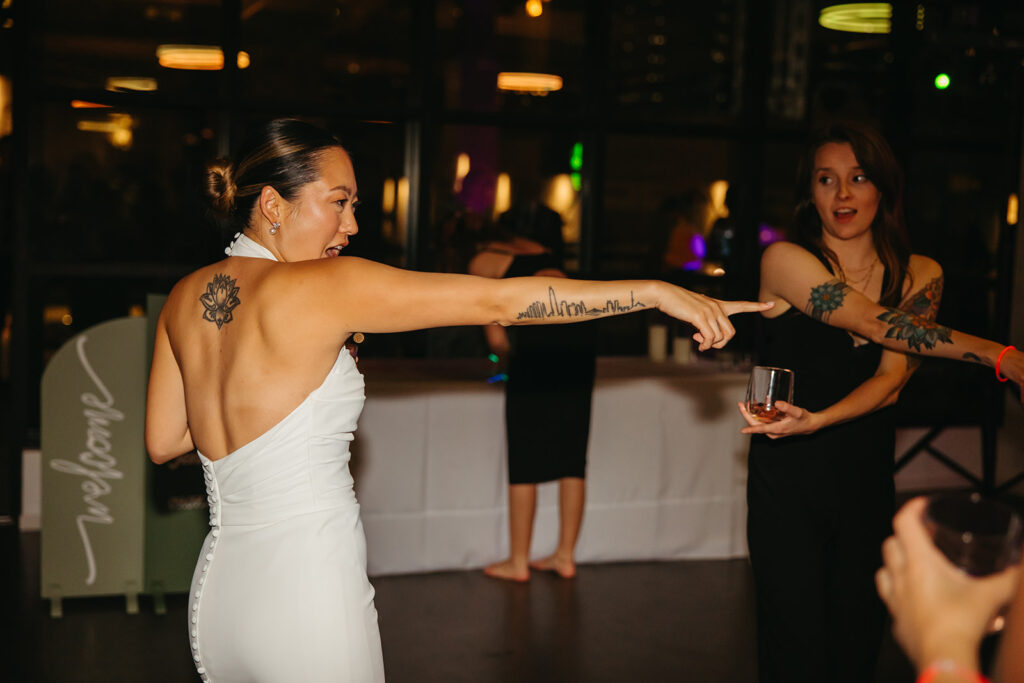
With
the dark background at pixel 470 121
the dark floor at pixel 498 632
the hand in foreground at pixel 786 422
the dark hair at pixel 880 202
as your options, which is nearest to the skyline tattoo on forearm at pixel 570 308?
the hand in foreground at pixel 786 422

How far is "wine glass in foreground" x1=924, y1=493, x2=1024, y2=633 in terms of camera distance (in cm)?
93

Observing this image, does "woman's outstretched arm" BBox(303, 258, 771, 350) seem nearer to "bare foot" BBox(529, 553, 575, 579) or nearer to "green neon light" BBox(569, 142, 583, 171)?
"bare foot" BBox(529, 553, 575, 579)

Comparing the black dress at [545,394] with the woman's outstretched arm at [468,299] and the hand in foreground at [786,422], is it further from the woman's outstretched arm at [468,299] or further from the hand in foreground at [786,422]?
the woman's outstretched arm at [468,299]

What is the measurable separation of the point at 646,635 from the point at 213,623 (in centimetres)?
241

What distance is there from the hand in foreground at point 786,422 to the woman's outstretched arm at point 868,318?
0.88 ft

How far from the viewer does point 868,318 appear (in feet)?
7.59

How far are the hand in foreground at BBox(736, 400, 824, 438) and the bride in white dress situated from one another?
500 mm

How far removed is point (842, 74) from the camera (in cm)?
648

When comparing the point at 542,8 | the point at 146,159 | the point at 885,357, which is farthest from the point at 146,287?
the point at 885,357

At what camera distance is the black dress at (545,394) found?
4.25 metres

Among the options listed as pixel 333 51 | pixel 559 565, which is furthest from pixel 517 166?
pixel 559 565


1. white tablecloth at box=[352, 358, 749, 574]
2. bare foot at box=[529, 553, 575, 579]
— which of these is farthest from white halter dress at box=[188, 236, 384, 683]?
bare foot at box=[529, 553, 575, 579]

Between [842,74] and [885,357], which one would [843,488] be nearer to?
[885,357]

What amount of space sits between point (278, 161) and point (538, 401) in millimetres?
2647
